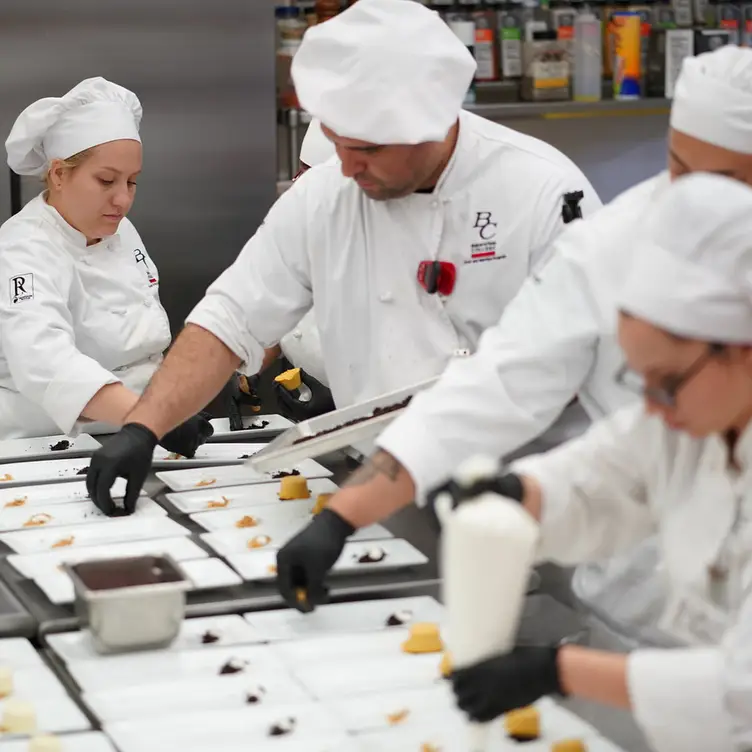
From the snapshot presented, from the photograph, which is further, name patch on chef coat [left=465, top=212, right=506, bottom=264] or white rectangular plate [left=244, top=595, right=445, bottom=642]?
name patch on chef coat [left=465, top=212, right=506, bottom=264]

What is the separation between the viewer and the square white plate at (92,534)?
2010 millimetres

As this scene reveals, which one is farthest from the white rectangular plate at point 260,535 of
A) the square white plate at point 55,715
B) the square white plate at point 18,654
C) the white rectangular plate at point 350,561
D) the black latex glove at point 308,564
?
the square white plate at point 55,715

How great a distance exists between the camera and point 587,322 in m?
1.82

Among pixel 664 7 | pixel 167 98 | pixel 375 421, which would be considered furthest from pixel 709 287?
pixel 664 7

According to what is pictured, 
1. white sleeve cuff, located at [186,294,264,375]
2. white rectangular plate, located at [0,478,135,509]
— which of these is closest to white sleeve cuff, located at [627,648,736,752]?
white rectangular plate, located at [0,478,135,509]

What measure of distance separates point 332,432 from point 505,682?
0.85 meters

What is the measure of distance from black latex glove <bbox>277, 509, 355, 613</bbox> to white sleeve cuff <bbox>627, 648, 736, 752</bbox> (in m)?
0.57

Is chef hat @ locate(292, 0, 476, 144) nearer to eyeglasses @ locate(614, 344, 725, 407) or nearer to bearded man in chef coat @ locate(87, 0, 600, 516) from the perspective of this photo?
bearded man in chef coat @ locate(87, 0, 600, 516)

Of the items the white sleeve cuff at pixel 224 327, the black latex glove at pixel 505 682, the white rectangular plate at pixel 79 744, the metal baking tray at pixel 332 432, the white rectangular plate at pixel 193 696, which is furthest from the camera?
the white sleeve cuff at pixel 224 327

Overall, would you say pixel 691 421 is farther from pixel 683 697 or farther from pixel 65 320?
pixel 65 320

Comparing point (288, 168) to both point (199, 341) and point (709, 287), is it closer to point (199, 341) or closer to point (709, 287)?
point (199, 341)

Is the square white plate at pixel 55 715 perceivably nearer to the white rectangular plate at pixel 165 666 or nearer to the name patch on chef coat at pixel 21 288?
the white rectangular plate at pixel 165 666

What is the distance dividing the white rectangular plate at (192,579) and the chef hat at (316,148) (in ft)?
4.49

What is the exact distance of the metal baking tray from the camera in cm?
201
